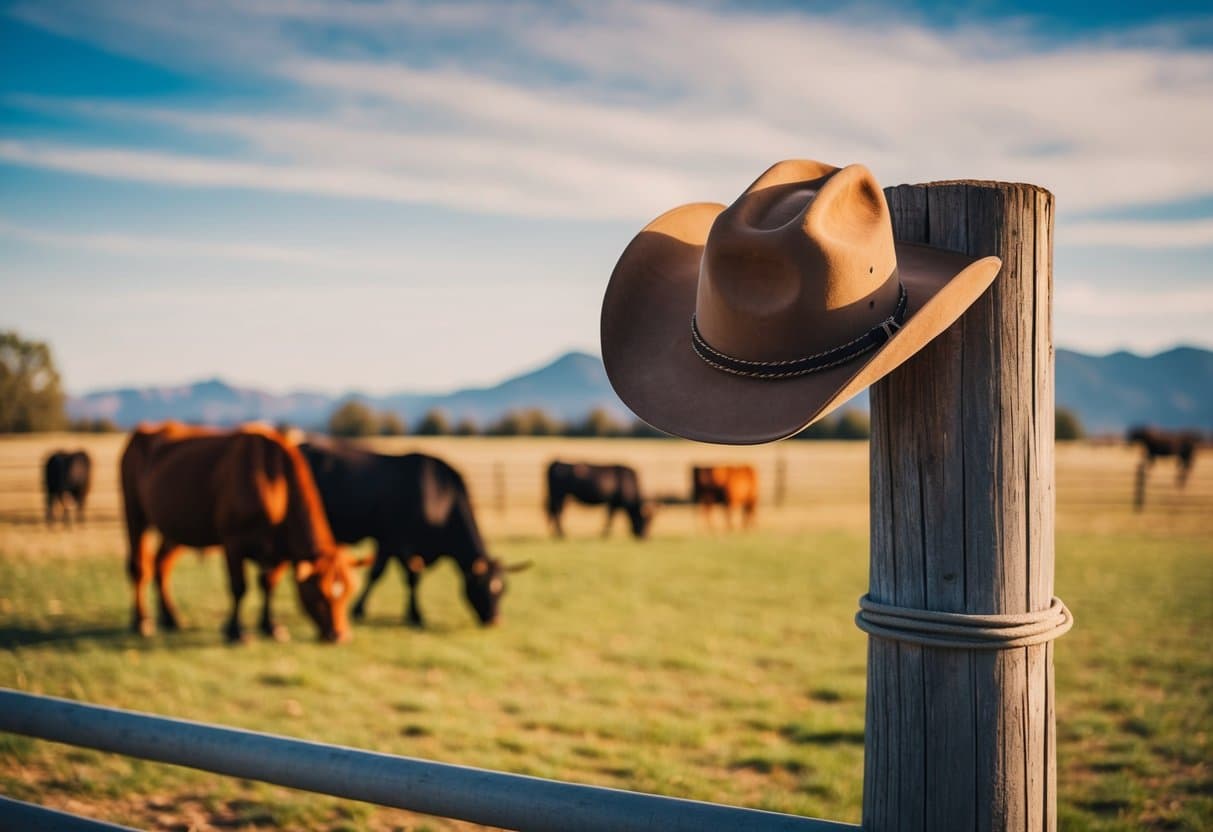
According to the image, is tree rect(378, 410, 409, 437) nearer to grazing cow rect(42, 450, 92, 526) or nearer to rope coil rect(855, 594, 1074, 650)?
grazing cow rect(42, 450, 92, 526)

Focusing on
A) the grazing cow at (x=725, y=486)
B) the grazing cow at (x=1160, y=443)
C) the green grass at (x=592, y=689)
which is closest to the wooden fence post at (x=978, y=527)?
the green grass at (x=592, y=689)

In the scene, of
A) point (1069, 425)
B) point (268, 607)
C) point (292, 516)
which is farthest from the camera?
point (1069, 425)

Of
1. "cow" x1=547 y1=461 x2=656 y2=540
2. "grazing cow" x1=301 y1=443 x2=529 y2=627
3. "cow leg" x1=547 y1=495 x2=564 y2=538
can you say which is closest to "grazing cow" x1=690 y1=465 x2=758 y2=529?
"cow" x1=547 y1=461 x2=656 y2=540

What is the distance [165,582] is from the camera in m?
8.52

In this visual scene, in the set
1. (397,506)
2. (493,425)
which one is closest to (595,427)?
(493,425)

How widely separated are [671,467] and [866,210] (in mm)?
37402

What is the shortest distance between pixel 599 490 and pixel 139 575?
1101 centimetres

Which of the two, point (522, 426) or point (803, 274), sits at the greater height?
point (803, 274)

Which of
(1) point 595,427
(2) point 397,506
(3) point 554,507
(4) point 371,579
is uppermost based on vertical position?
(1) point 595,427

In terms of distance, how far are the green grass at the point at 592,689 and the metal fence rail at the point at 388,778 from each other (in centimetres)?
191

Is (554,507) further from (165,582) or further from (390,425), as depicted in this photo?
(390,425)

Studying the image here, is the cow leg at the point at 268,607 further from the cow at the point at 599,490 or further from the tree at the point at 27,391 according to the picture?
the tree at the point at 27,391

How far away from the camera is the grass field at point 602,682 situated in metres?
4.41

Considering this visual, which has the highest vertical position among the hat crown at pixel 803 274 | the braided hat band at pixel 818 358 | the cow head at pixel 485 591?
the hat crown at pixel 803 274
